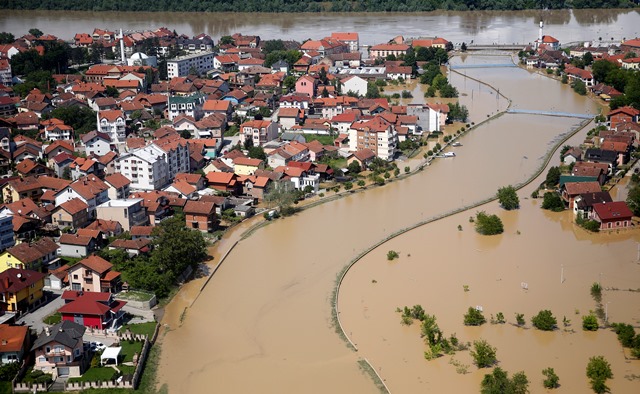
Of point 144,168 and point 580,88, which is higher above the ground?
point 580,88

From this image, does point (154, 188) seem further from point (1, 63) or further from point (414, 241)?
point (1, 63)

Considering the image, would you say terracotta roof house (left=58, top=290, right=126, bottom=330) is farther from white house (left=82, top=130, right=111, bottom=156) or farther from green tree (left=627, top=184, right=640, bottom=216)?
green tree (left=627, top=184, right=640, bottom=216)

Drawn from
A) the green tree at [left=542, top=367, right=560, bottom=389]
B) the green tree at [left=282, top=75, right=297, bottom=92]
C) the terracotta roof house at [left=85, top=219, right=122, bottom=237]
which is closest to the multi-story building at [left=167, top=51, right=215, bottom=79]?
the green tree at [left=282, top=75, right=297, bottom=92]

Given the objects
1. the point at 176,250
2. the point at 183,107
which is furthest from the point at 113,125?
the point at 176,250

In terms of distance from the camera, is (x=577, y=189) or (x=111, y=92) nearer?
Answer: (x=577, y=189)

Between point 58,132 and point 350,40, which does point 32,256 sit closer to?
point 58,132

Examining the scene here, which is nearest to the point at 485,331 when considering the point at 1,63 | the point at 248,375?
the point at 248,375
